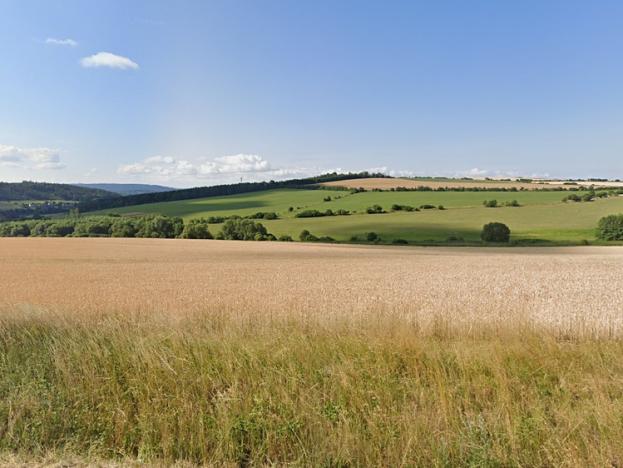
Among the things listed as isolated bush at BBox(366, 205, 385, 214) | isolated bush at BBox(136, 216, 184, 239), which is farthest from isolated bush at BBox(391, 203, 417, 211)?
isolated bush at BBox(136, 216, 184, 239)

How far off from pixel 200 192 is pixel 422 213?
71.6 m

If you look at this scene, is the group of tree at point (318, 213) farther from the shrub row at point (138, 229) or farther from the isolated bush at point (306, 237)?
the isolated bush at point (306, 237)

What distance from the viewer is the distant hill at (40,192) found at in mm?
114062

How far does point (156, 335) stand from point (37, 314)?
11.4 feet

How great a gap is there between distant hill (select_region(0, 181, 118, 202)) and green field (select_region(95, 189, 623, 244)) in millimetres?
41658

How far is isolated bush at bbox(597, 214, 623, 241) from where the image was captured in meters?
52.2

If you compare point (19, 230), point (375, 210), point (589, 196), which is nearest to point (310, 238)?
point (375, 210)

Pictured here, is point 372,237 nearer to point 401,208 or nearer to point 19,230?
point 401,208

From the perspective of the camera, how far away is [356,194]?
10619 cm

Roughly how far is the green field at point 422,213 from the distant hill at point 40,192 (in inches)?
1640

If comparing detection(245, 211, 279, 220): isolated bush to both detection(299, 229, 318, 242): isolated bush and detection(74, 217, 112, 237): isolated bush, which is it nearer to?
detection(299, 229, 318, 242): isolated bush

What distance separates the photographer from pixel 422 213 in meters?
76.3

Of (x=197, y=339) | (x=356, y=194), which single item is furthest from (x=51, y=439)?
(x=356, y=194)

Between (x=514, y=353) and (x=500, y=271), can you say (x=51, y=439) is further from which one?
(x=500, y=271)
